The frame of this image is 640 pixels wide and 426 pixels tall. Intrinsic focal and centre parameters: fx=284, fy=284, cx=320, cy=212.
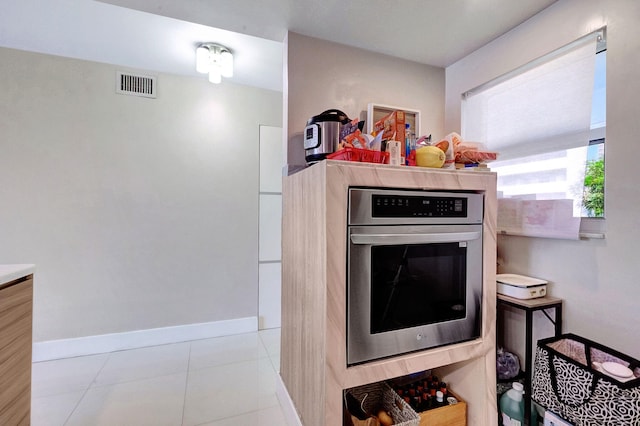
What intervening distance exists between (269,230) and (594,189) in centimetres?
243

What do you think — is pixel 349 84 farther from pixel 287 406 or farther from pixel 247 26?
pixel 287 406

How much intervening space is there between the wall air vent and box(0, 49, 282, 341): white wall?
0.19ft

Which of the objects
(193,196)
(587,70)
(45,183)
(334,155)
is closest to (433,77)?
(587,70)

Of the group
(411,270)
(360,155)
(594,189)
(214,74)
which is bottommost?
(411,270)

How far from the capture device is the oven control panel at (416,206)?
4.00 feet

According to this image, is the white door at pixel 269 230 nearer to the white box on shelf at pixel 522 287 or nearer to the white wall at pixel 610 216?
the white box on shelf at pixel 522 287

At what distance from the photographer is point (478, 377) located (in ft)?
4.73

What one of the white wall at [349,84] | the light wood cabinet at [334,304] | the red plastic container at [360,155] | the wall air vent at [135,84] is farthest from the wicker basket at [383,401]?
the wall air vent at [135,84]

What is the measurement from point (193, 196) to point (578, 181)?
9.07ft

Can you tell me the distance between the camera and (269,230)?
2928 mm

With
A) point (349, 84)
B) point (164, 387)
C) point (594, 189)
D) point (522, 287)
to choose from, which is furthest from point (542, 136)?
point (164, 387)

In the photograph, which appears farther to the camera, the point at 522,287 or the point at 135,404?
the point at 135,404

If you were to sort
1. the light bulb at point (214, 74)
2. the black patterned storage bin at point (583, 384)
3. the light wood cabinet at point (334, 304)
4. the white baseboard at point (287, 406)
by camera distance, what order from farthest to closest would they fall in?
the light bulb at point (214, 74) → the white baseboard at point (287, 406) → the light wood cabinet at point (334, 304) → the black patterned storage bin at point (583, 384)

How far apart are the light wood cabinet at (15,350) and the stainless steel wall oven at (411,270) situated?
52.3 inches
